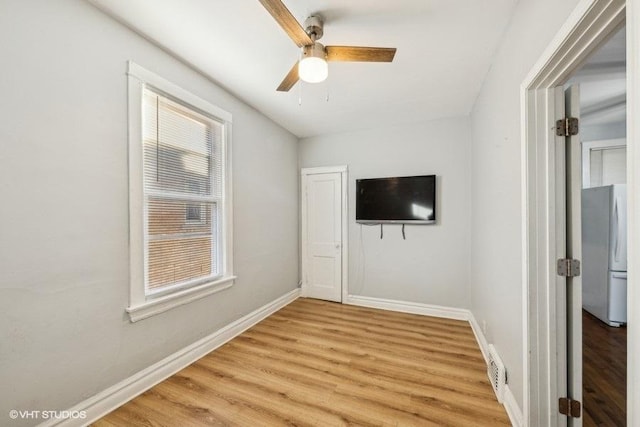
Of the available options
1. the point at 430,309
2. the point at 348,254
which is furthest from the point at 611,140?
the point at 348,254

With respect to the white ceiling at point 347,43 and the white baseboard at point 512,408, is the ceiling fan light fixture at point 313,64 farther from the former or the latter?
the white baseboard at point 512,408

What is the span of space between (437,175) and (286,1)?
266cm

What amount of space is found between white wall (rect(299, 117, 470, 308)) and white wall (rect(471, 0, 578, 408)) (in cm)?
68

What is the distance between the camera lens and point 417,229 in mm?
3469

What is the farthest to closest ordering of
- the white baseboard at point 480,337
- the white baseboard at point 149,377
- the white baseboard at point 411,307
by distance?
1. the white baseboard at point 411,307
2. the white baseboard at point 480,337
3. the white baseboard at point 149,377

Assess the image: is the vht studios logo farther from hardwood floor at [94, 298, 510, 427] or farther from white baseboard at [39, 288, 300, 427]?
hardwood floor at [94, 298, 510, 427]

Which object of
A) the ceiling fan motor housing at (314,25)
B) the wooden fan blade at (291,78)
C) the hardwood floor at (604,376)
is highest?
the ceiling fan motor housing at (314,25)

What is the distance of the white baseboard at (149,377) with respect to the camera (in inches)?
62.2

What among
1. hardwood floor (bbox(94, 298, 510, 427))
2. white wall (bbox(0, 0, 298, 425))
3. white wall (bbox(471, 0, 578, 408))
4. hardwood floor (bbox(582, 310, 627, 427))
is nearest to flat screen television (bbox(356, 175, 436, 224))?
white wall (bbox(471, 0, 578, 408))

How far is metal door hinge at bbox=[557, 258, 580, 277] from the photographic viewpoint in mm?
1306

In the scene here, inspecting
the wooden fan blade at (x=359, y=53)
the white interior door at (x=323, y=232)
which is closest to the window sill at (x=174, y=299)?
the white interior door at (x=323, y=232)

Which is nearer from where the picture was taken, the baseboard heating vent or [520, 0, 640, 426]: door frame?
[520, 0, 640, 426]: door frame

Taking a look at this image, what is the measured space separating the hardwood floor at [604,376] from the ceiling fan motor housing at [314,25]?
118 inches

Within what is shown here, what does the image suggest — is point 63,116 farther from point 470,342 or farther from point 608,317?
point 608,317
